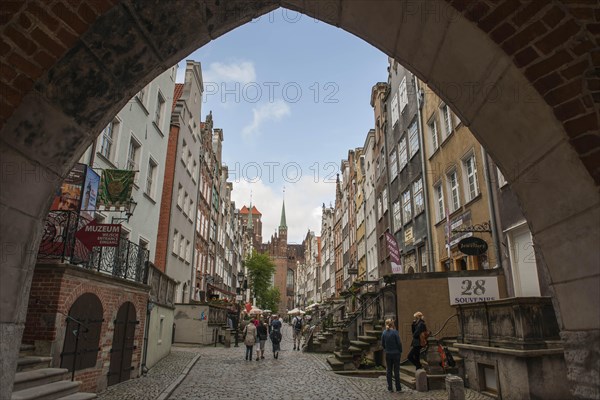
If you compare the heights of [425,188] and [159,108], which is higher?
[159,108]

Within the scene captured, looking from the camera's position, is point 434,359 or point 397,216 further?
point 397,216

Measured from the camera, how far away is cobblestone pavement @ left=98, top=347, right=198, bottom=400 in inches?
384

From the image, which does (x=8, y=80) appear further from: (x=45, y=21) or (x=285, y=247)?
(x=285, y=247)

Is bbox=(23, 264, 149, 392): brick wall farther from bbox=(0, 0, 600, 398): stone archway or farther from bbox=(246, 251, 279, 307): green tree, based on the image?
bbox=(246, 251, 279, 307): green tree

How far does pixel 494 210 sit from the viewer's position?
45.8ft

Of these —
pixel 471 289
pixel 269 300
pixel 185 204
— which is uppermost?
pixel 185 204

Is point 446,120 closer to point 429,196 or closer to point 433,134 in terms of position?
point 433,134

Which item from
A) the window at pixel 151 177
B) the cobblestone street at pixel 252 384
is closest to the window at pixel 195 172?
the window at pixel 151 177

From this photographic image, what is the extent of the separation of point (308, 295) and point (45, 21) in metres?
99.8

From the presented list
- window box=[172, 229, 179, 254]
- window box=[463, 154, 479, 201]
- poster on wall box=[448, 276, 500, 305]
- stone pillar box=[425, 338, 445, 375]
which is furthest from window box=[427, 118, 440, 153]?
window box=[172, 229, 179, 254]

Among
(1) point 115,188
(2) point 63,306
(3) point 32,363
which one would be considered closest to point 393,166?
(1) point 115,188

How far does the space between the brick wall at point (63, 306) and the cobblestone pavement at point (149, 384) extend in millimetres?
471

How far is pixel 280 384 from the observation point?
12203 millimetres

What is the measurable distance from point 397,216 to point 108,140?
17.0 meters
